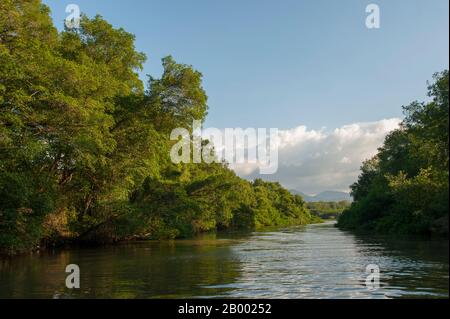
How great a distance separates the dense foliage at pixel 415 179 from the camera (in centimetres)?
3066

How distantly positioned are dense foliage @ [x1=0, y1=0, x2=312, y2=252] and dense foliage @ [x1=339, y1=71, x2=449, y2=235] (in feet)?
55.7

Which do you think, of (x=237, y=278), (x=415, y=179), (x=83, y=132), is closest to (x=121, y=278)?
(x=237, y=278)

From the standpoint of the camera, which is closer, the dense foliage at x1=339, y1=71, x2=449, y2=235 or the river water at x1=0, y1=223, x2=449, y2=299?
the river water at x1=0, y1=223, x2=449, y2=299

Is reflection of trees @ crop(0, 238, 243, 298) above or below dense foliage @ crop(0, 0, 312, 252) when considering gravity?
below

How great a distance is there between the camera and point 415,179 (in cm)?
4934

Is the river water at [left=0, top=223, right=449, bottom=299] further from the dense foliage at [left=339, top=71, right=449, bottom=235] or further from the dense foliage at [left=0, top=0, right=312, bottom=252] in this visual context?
the dense foliage at [left=0, top=0, right=312, bottom=252]

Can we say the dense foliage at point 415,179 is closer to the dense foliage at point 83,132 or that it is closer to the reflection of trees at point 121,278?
the reflection of trees at point 121,278

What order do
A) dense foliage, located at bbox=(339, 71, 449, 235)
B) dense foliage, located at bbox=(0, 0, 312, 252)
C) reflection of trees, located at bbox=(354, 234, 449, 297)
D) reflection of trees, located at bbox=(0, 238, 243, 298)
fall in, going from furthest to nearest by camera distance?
1. dense foliage, located at bbox=(339, 71, 449, 235)
2. dense foliage, located at bbox=(0, 0, 312, 252)
3. reflection of trees, located at bbox=(0, 238, 243, 298)
4. reflection of trees, located at bbox=(354, 234, 449, 297)

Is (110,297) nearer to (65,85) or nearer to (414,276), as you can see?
(414,276)

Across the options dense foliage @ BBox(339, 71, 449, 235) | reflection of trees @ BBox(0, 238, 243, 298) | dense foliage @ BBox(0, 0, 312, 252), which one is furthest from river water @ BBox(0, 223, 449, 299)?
Result: dense foliage @ BBox(0, 0, 312, 252)

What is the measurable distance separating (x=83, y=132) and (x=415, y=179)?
37052mm

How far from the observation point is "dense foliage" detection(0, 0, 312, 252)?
79.4 feet

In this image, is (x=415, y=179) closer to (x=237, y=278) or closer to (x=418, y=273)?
(x=418, y=273)
